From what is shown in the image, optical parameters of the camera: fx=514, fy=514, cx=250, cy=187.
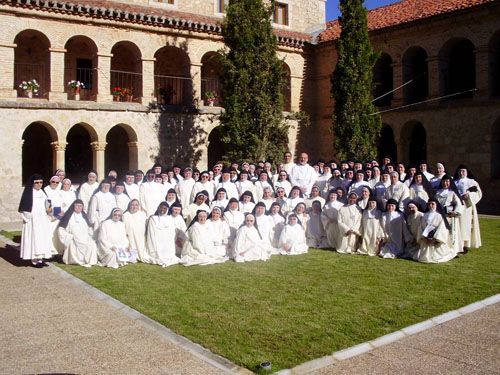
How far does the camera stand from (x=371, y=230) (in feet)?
37.0

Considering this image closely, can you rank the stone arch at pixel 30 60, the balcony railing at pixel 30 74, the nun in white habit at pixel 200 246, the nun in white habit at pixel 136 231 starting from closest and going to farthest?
the nun in white habit at pixel 200 246
the nun in white habit at pixel 136 231
the balcony railing at pixel 30 74
the stone arch at pixel 30 60

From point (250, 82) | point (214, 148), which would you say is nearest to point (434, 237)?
point (250, 82)

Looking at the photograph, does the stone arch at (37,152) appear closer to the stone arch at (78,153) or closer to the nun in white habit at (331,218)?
the stone arch at (78,153)

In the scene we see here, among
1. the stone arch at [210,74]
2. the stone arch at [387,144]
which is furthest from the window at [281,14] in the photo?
the stone arch at [387,144]

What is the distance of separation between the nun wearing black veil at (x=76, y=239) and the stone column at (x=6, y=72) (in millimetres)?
8751

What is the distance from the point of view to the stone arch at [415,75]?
21.6 meters

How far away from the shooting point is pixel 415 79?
22.0 meters

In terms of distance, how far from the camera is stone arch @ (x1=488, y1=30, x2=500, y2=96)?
19141 mm

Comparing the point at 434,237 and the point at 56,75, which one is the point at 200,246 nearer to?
the point at 434,237

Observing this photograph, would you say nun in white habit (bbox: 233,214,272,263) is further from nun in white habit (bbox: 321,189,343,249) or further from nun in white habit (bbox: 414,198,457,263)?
nun in white habit (bbox: 414,198,457,263)

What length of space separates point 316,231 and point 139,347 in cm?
755

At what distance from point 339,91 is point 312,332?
15.2 metres

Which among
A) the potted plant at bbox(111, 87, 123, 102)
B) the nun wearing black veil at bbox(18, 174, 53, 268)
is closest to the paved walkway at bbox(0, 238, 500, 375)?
the nun wearing black veil at bbox(18, 174, 53, 268)

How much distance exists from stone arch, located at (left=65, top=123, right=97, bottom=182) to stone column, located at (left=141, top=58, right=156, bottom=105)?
14.6ft
